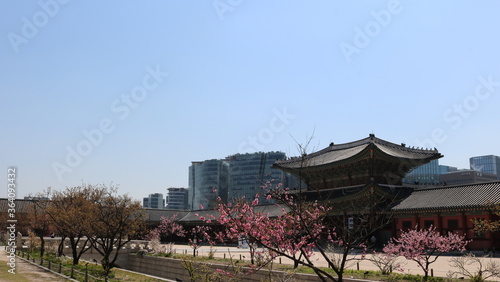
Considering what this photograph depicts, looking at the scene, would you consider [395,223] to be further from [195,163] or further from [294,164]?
[195,163]

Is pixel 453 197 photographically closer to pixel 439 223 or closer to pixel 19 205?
pixel 439 223

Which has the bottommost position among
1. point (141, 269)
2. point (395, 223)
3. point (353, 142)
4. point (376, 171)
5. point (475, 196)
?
point (141, 269)

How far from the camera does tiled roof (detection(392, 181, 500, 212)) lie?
35031mm

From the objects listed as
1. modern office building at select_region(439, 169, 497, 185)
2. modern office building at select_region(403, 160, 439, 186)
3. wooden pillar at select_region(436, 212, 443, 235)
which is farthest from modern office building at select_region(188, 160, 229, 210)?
wooden pillar at select_region(436, 212, 443, 235)

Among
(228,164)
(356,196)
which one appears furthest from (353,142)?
(228,164)

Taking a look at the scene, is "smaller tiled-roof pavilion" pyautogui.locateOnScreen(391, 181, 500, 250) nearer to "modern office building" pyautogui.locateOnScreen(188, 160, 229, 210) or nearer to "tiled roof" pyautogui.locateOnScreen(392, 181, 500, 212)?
"tiled roof" pyautogui.locateOnScreen(392, 181, 500, 212)

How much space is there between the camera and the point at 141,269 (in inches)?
1580

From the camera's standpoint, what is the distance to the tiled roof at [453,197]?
115 feet

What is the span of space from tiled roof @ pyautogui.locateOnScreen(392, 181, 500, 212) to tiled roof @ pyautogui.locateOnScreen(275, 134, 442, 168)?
17.5 feet

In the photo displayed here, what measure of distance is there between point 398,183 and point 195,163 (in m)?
153

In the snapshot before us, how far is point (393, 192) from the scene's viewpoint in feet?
144

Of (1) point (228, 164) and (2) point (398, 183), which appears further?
(1) point (228, 164)

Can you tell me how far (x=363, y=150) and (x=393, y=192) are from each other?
535 centimetres

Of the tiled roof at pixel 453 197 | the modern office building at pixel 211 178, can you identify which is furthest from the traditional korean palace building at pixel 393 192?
the modern office building at pixel 211 178
